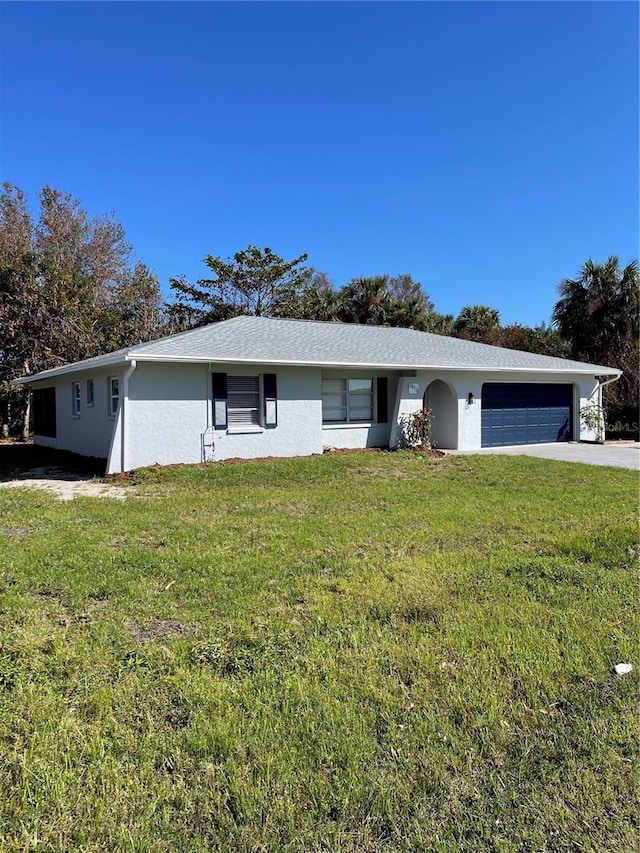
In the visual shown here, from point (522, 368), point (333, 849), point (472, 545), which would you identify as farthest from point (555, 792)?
point (522, 368)

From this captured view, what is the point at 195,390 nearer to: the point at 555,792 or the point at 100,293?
the point at 555,792

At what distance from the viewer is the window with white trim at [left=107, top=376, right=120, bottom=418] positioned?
43.2ft

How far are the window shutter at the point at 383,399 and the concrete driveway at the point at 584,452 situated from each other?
242cm

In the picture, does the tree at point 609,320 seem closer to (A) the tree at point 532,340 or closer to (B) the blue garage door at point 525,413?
(A) the tree at point 532,340

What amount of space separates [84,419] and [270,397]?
6085mm

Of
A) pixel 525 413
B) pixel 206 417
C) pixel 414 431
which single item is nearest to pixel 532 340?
pixel 525 413

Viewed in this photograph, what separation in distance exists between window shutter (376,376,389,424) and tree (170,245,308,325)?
17943mm

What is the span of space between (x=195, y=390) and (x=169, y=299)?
21636 millimetres

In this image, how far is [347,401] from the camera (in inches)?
609

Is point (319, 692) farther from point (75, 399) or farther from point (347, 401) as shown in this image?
point (75, 399)

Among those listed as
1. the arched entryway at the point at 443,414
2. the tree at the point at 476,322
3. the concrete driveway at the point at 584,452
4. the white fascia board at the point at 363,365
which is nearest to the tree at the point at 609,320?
the white fascia board at the point at 363,365

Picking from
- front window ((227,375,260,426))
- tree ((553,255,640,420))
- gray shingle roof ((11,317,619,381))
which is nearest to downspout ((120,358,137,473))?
gray shingle roof ((11,317,619,381))

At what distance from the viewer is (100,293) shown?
27828 mm

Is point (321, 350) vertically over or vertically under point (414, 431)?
over
